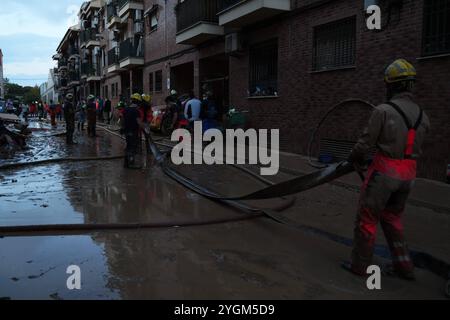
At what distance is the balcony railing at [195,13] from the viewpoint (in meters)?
16.3

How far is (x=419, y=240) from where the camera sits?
188 inches

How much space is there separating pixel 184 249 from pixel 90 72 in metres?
43.6

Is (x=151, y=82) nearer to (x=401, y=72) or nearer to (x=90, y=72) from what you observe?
(x=90, y=72)

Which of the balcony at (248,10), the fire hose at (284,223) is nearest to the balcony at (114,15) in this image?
the balcony at (248,10)

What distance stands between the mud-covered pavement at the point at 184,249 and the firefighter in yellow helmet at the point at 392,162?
264mm

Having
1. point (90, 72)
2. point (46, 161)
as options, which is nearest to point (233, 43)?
point (46, 161)

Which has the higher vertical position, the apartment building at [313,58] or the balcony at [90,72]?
the balcony at [90,72]

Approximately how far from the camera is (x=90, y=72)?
4459 centimetres

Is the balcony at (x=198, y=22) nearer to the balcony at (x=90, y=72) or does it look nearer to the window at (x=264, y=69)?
the window at (x=264, y=69)

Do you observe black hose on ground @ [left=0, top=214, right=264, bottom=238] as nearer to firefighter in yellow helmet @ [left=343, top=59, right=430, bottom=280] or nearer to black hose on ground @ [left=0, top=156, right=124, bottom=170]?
firefighter in yellow helmet @ [left=343, top=59, right=430, bottom=280]

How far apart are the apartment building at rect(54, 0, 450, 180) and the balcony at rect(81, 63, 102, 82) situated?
76.1 feet

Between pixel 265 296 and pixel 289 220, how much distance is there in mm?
2006

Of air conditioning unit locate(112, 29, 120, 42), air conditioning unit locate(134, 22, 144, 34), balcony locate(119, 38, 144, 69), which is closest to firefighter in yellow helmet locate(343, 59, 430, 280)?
balcony locate(119, 38, 144, 69)
